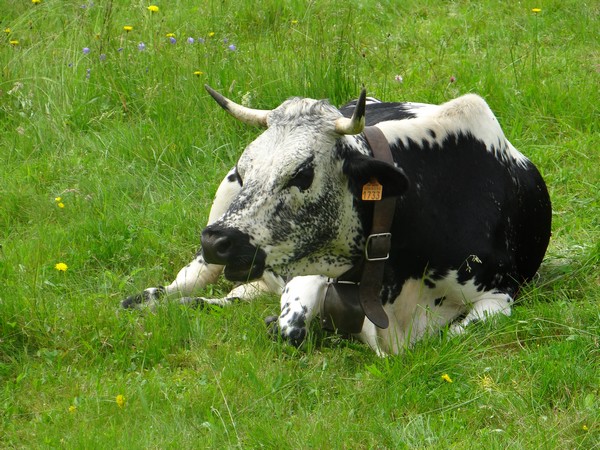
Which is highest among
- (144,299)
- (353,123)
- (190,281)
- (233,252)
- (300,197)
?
(353,123)

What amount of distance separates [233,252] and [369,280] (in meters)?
0.72

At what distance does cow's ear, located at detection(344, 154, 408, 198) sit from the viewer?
191 inches

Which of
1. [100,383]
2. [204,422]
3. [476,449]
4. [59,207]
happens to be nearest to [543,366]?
[476,449]

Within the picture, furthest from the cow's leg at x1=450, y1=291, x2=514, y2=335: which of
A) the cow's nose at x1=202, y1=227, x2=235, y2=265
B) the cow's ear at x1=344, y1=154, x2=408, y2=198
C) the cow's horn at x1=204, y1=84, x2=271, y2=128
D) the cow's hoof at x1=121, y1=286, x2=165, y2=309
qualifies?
the cow's hoof at x1=121, y1=286, x2=165, y2=309

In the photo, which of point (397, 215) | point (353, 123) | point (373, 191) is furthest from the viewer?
point (397, 215)

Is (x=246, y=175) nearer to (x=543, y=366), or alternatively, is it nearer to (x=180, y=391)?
(x=180, y=391)

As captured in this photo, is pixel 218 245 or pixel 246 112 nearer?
pixel 218 245

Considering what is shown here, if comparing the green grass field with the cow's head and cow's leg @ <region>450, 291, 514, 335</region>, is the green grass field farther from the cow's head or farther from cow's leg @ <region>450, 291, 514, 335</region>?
the cow's head

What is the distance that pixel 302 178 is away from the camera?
4.89 meters

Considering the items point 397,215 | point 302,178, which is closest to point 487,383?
point 397,215

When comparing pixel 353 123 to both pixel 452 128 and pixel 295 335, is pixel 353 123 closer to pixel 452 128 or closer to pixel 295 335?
pixel 452 128

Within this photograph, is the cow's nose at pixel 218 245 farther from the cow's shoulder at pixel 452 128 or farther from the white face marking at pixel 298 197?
the cow's shoulder at pixel 452 128

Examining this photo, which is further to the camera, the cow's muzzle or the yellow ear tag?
the yellow ear tag

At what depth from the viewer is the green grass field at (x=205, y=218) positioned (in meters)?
4.54
